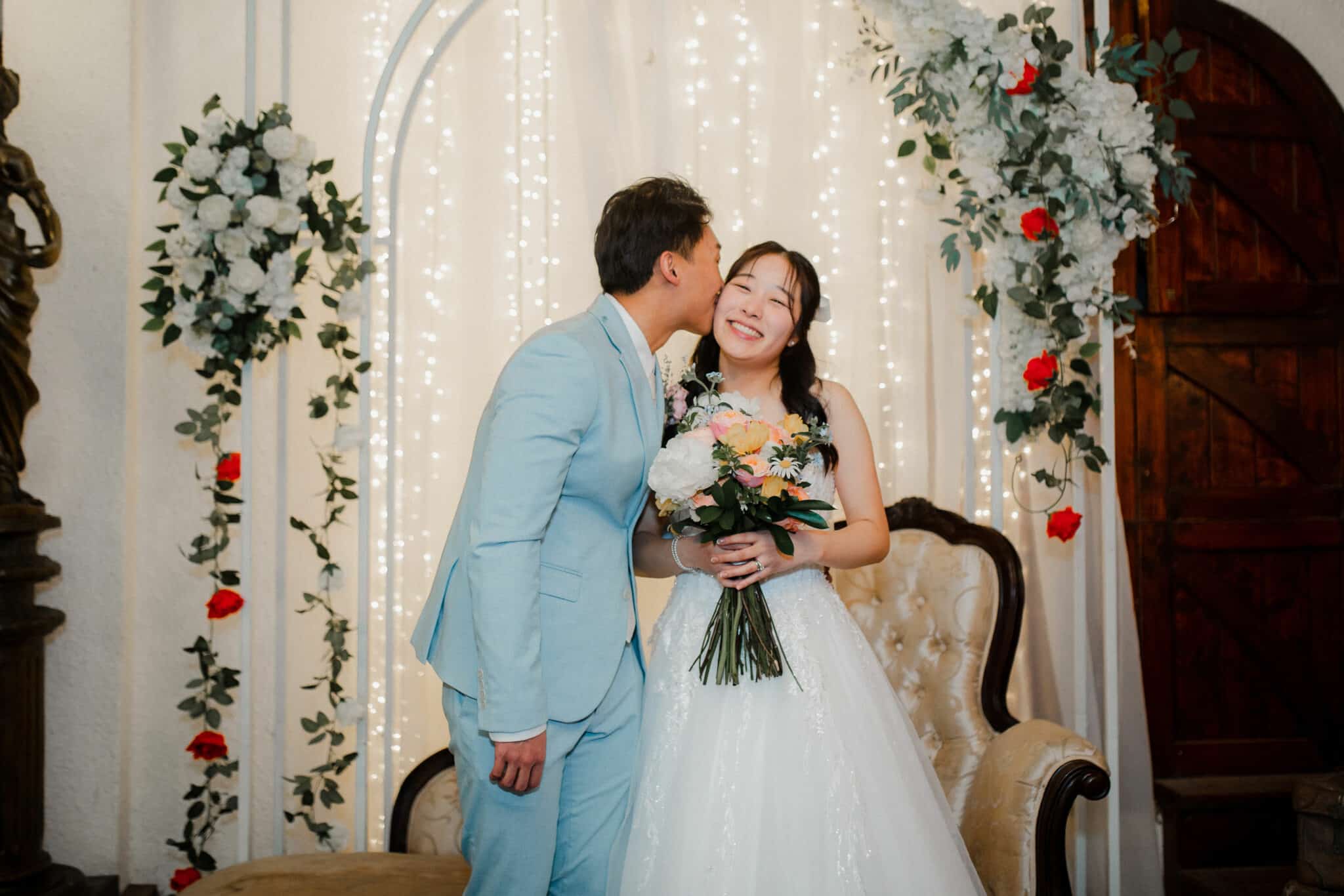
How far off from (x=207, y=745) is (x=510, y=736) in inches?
61.8

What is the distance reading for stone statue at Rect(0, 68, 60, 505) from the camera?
2.70m

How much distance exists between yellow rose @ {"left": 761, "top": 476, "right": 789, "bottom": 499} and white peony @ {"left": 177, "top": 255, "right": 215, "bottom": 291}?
72.2 inches

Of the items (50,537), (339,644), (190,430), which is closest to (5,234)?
(190,430)

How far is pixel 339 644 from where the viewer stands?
299 centimetres

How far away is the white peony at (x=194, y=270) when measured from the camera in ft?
9.02

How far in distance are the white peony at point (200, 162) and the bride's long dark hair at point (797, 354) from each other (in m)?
1.47

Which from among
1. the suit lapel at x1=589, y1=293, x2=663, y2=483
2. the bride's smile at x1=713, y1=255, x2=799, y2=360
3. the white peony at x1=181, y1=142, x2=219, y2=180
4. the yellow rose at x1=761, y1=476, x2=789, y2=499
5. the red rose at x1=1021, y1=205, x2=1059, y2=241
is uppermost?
the white peony at x1=181, y1=142, x2=219, y2=180

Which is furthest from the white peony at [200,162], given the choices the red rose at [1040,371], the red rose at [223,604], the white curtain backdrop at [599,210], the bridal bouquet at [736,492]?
the red rose at [1040,371]

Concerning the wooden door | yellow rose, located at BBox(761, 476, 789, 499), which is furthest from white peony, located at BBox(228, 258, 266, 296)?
the wooden door

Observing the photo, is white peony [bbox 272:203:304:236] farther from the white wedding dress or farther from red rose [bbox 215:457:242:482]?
the white wedding dress

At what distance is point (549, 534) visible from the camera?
75.4 inches

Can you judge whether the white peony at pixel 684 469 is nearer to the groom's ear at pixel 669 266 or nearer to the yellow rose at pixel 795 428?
the yellow rose at pixel 795 428

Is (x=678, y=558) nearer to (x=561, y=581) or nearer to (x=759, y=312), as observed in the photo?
(x=561, y=581)

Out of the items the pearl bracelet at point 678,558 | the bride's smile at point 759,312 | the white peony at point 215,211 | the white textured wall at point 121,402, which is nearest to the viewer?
the pearl bracelet at point 678,558
